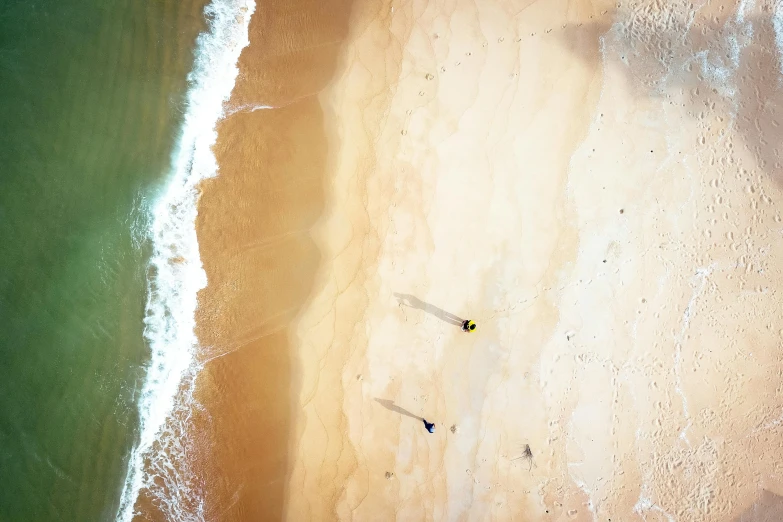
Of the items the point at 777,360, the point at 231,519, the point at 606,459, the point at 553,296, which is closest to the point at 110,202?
the point at 231,519

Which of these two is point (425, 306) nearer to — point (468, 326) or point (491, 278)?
point (468, 326)

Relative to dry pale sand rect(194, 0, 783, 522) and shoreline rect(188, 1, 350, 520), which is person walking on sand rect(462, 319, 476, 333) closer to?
dry pale sand rect(194, 0, 783, 522)

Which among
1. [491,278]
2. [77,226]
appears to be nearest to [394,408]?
[491,278]

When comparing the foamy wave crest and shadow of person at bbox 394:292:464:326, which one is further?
shadow of person at bbox 394:292:464:326

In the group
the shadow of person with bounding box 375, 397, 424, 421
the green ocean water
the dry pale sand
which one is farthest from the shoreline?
the shadow of person with bounding box 375, 397, 424, 421

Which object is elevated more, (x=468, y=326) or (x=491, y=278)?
(x=491, y=278)

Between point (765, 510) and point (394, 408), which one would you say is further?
point (765, 510)

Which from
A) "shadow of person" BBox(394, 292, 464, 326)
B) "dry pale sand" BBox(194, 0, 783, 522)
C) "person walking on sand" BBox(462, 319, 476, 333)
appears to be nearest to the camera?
"person walking on sand" BBox(462, 319, 476, 333)
